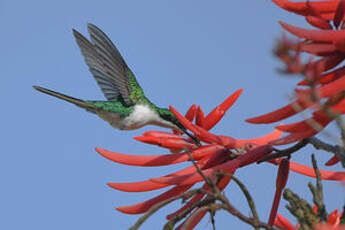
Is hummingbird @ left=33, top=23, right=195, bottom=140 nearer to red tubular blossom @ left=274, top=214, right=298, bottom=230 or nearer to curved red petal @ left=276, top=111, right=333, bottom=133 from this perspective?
red tubular blossom @ left=274, top=214, right=298, bottom=230

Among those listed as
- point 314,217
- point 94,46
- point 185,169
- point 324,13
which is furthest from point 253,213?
point 94,46

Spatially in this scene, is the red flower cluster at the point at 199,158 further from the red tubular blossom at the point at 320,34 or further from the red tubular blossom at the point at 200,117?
the red tubular blossom at the point at 320,34

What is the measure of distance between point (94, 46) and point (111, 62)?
14 cm

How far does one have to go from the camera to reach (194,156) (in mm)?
1503

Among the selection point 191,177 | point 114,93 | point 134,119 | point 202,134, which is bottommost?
point 191,177

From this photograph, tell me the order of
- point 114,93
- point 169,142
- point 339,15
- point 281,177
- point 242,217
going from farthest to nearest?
1. point 114,93
2. point 169,142
3. point 281,177
4. point 339,15
5. point 242,217

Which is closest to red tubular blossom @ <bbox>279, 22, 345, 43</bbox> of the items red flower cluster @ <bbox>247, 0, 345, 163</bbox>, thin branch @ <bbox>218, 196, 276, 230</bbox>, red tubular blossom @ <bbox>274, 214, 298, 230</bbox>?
red flower cluster @ <bbox>247, 0, 345, 163</bbox>

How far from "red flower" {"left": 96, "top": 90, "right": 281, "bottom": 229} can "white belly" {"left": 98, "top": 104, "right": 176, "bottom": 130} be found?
3.17 ft

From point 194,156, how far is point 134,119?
119 cm

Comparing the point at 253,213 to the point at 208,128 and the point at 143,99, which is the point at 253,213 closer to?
the point at 208,128

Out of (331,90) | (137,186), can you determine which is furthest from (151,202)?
(331,90)

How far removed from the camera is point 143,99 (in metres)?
2.81

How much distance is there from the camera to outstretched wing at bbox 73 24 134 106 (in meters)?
2.50

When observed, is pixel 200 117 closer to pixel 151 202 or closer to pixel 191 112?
pixel 191 112
